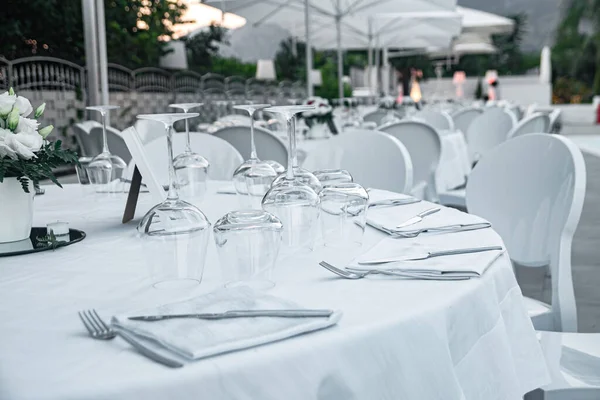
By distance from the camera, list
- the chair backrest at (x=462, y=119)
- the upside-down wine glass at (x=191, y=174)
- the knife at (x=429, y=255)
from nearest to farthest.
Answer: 1. the knife at (x=429, y=255)
2. the upside-down wine glass at (x=191, y=174)
3. the chair backrest at (x=462, y=119)

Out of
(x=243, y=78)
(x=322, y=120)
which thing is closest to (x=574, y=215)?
(x=322, y=120)

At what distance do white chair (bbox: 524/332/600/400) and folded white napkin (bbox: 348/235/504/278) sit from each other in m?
0.37

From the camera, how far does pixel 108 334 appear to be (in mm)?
953

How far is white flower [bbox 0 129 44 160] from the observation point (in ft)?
4.93

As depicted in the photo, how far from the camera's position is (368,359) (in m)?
0.96

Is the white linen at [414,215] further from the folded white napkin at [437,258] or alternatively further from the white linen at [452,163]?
the white linen at [452,163]

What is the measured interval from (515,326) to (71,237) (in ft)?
3.22

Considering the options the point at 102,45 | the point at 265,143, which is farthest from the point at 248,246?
the point at 102,45

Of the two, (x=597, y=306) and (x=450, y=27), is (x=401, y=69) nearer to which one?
(x=450, y=27)

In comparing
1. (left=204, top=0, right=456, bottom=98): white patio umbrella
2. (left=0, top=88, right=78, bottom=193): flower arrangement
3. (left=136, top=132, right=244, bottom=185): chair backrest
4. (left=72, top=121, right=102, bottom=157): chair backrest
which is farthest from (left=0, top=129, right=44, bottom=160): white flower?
(left=204, top=0, right=456, bottom=98): white patio umbrella

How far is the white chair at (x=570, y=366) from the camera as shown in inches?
61.4

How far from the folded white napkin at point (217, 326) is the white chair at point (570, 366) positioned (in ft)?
2.61

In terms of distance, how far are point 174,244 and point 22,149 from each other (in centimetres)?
54

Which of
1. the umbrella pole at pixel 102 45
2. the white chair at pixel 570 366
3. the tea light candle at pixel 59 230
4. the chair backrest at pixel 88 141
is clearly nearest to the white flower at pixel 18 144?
the tea light candle at pixel 59 230
